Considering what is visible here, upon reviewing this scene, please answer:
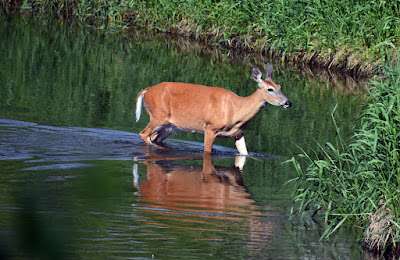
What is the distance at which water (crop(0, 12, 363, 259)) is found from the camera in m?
3.17

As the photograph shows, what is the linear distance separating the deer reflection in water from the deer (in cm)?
36

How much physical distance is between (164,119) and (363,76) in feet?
20.2

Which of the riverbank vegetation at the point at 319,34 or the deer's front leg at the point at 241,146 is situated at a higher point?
the riverbank vegetation at the point at 319,34

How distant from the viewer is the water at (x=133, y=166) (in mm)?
3171

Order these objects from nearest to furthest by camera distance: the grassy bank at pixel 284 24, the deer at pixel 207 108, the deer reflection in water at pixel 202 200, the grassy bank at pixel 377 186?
the grassy bank at pixel 377 186 → the deer reflection in water at pixel 202 200 → the deer at pixel 207 108 → the grassy bank at pixel 284 24

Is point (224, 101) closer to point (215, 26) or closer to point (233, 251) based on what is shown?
point (233, 251)

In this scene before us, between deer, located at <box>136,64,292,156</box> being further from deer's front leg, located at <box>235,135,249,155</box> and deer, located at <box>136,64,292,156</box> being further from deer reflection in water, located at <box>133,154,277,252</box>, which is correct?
deer reflection in water, located at <box>133,154,277,252</box>

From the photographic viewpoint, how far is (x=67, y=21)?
19938 millimetres

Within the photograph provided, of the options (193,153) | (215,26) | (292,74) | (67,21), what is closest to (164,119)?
(193,153)

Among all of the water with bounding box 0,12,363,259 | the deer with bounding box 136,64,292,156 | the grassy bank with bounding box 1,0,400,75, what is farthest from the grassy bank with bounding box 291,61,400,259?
the grassy bank with bounding box 1,0,400,75

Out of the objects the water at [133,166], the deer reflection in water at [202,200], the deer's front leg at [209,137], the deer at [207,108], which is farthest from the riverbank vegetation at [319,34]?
the deer's front leg at [209,137]

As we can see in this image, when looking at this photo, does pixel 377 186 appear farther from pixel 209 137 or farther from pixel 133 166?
pixel 209 137

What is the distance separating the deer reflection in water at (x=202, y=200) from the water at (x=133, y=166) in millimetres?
12

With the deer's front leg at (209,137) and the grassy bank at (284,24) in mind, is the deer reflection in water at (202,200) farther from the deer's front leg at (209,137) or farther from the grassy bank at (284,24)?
the grassy bank at (284,24)
